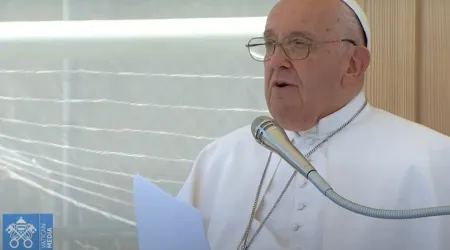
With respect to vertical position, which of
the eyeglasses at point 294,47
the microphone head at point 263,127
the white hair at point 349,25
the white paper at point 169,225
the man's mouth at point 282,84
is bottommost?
the white paper at point 169,225

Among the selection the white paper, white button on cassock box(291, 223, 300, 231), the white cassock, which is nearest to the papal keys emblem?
the white paper

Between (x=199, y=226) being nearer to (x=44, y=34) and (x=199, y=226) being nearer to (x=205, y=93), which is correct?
(x=205, y=93)

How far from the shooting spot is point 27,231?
41.6 inches

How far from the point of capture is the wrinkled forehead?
89 centimetres

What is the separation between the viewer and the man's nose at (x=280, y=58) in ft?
2.90

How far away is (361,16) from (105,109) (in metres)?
0.49

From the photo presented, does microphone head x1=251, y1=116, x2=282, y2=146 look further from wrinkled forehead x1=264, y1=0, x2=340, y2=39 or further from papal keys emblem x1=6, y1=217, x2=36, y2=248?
papal keys emblem x1=6, y1=217, x2=36, y2=248

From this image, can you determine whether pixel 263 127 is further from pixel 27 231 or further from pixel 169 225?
pixel 27 231

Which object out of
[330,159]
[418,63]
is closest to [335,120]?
[330,159]

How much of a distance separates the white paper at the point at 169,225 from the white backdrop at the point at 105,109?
0.09 metres

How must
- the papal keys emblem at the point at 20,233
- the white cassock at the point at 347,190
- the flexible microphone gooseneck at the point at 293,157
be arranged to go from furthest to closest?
the papal keys emblem at the point at 20,233
the white cassock at the point at 347,190
the flexible microphone gooseneck at the point at 293,157

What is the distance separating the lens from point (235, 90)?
3.54ft

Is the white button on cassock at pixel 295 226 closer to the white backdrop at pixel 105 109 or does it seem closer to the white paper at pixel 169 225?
the white paper at pixel 169 225

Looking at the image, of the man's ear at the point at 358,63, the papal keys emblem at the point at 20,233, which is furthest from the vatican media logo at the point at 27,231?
the man's ear at the point at 358,63
